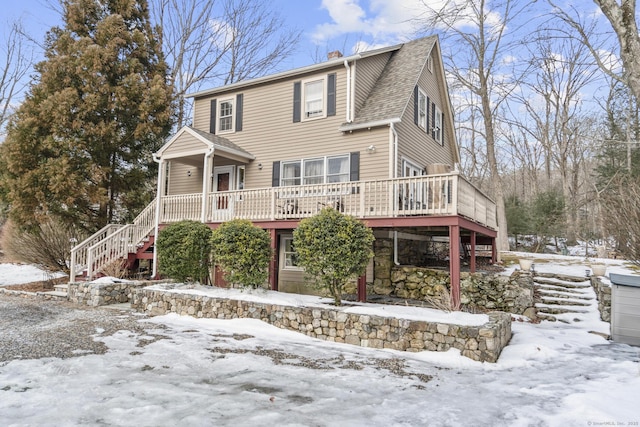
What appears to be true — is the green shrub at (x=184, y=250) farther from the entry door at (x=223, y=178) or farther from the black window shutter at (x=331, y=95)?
the black window shutter at (x=331, y=95)

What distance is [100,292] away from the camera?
9.81 meters

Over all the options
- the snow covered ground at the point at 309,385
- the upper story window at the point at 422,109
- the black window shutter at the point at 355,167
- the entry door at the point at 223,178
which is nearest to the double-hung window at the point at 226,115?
the entry door at the point at 223,178

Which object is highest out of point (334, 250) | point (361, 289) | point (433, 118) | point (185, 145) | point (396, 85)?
point (396, 85)

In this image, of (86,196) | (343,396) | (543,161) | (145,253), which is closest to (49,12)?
(86,196)

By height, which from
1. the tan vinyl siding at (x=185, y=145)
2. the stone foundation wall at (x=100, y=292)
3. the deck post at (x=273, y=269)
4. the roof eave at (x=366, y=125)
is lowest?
the stone foundation wall at (x=100, y=292)

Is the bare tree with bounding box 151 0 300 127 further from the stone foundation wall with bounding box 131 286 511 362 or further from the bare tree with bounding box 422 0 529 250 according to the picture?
the stone foundation wall with bounding box 131 286 511 362

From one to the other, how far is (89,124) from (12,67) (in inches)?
687

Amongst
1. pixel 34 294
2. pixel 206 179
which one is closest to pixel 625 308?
pixel 206 179

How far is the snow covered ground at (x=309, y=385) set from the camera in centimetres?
373

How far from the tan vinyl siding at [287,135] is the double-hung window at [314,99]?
220 mm

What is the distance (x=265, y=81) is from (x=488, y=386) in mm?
11267

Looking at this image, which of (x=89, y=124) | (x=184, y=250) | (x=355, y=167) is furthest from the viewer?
(x=89, y=124)

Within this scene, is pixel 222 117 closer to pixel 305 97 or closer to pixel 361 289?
pixel 305 97

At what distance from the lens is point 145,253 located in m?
12.7
